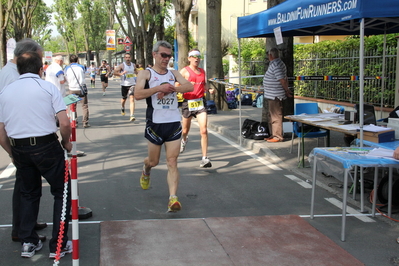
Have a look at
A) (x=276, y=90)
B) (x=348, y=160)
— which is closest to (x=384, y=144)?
(x=348, y=160)

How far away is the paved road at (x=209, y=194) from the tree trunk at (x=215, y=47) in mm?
6263

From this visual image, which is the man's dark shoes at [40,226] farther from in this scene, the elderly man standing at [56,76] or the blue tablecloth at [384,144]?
the elderly man standing at [56,76]

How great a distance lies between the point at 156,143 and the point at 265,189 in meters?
2.05

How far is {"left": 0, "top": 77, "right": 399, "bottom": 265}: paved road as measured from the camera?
4840 millimetres

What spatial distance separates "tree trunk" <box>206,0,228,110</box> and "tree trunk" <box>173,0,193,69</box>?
1.87 m

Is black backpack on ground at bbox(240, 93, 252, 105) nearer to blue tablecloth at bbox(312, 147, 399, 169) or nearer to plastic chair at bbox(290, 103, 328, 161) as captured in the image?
plastic chair at bbox(290, 103, 328, 161)

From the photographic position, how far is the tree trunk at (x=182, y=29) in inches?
721

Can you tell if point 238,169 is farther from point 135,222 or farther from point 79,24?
point 79,24

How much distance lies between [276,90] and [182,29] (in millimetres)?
9174

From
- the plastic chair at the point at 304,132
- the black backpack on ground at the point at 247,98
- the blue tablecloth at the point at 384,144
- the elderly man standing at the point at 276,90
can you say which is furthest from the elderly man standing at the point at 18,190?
the black backpack on ground at the point at 247,98

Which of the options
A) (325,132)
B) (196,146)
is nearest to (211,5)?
(196,146)

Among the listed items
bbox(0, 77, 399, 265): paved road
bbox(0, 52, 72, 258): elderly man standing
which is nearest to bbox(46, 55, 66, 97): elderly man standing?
bbox(0, 77, 399, 265): paved road

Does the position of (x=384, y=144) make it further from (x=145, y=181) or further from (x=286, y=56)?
(x=286, y=56)

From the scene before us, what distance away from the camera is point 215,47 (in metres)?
16.6
